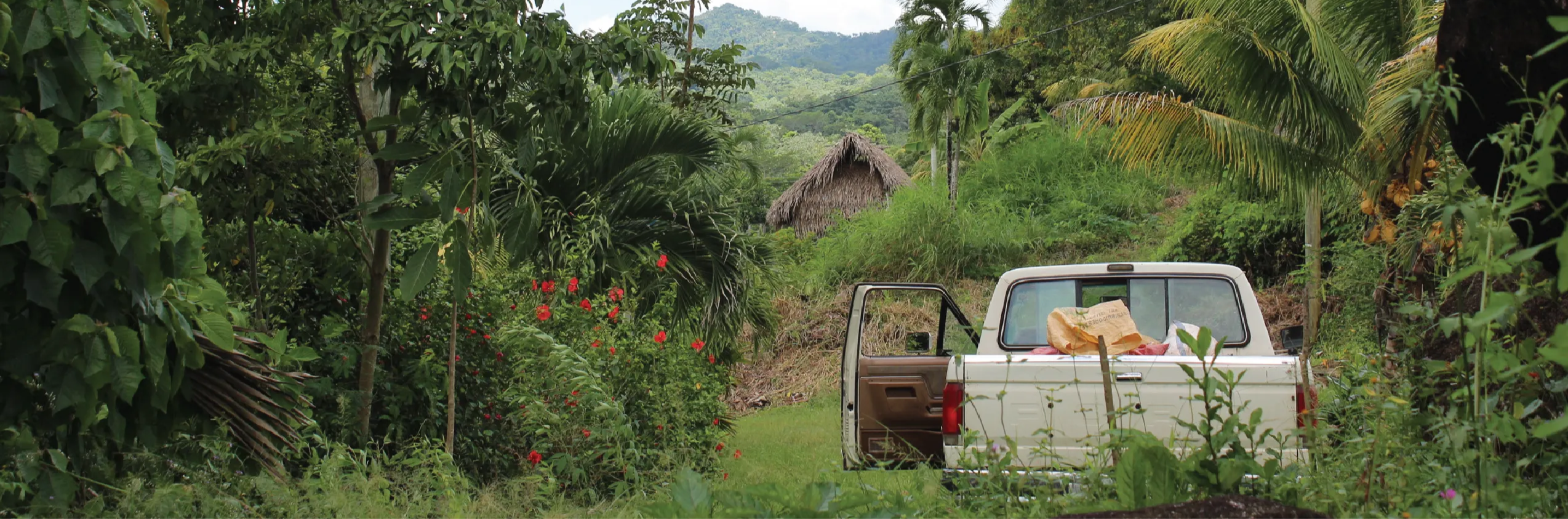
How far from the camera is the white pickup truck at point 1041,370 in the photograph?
4859 millimetres

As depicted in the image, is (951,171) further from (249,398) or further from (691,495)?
(691,495)

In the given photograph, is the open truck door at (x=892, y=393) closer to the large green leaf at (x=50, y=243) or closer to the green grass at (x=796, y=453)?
the green grass at (x=796, y=453)

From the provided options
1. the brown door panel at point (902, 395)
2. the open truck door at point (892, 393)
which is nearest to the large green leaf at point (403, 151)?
the open truck door at point (892, 393)

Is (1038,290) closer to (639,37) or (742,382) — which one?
(639,37)

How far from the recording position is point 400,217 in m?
4.37

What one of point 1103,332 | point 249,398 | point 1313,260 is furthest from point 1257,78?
point 249,398

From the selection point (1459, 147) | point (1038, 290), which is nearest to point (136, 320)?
point (1459, 147)

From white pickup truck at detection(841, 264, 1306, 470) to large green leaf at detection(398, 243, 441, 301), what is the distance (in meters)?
2.08

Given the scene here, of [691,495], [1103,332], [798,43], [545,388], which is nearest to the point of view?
[691,495]

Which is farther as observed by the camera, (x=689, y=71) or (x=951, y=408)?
(x=689, y=71)

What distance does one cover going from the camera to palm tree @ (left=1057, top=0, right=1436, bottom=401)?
36.5ft

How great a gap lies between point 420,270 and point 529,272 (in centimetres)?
276

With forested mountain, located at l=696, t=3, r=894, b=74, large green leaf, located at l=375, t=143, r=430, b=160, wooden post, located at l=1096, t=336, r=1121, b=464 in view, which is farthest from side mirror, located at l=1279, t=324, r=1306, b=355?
forested mountain, located at l=696, t=3, r=894, b=74

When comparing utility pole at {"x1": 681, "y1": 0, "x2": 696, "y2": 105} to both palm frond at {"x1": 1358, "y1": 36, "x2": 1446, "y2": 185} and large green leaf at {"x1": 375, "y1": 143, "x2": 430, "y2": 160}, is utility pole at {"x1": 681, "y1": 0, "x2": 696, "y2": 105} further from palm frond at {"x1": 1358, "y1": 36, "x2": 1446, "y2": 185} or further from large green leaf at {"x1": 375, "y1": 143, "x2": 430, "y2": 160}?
large green leaf at {"x1": 375, "y1": 143, "x2": 430, "y2": 160}
